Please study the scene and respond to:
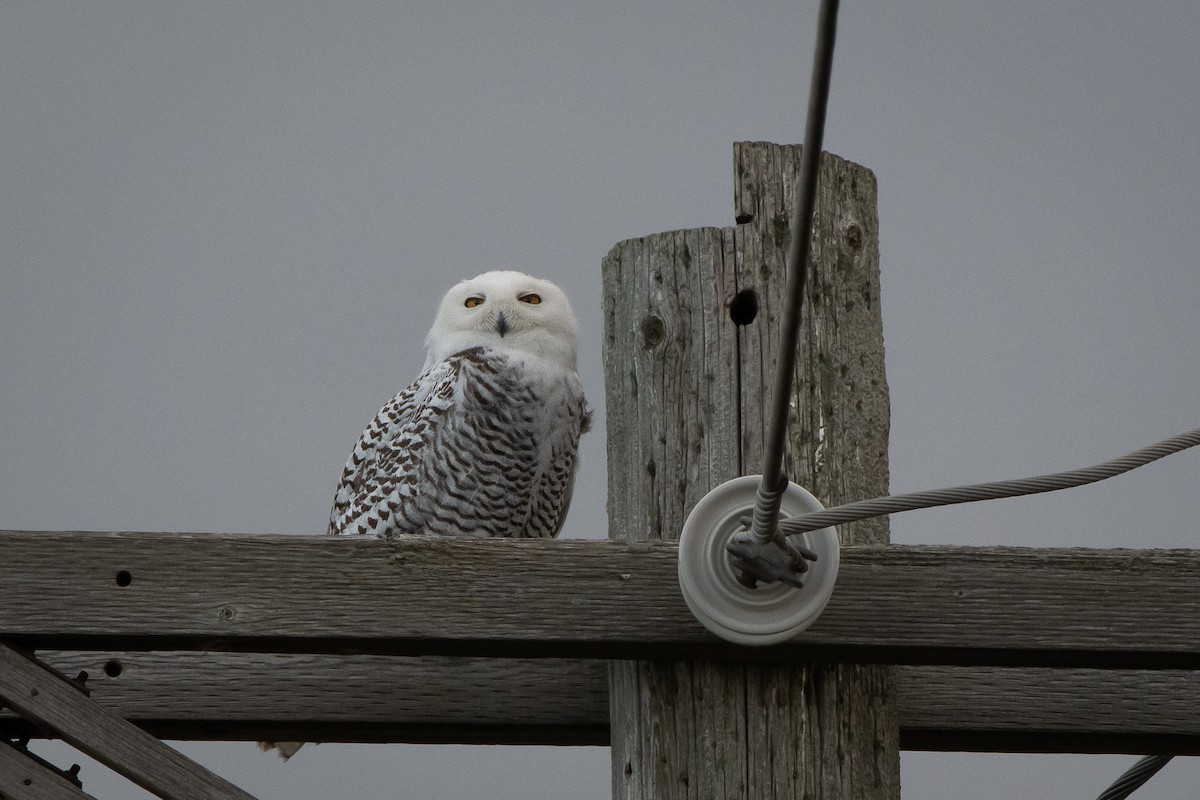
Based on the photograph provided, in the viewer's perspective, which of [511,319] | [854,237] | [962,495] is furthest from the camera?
[511,319]

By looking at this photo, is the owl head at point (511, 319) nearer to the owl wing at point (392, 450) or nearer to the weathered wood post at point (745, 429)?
the owl wing at point (392, 450)

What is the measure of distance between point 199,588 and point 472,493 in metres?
2.21

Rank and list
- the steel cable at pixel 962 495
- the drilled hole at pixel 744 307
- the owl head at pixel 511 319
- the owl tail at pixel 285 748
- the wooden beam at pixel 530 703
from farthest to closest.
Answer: the owl head at pixel 511 319
the owl tail at pixel 285 748
the wooden beam at pixel 530 703
the drilled hole at pixel 744 307
the steel cable at pixel 962 495

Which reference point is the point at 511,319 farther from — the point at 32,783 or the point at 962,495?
the point at 962,495

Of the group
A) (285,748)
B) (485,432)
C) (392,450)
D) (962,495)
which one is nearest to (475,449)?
(485,432)

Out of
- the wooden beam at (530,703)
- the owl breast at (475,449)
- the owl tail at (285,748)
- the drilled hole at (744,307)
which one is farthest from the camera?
the owl breast at (475,449)

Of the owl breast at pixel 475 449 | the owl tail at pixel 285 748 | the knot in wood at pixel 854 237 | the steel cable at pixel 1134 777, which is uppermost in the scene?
the owl breast at pixel 475 449

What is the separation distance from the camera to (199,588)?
2.07m

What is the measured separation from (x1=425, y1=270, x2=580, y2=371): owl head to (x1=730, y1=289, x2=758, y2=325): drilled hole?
6.92 feet

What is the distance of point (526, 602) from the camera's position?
2068 mm

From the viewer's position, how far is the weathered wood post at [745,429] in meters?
2.06

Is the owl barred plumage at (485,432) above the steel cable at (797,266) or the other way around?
above

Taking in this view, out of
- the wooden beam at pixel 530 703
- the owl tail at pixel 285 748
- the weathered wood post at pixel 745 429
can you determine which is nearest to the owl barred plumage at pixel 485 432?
the owl tail at pixel 285 748

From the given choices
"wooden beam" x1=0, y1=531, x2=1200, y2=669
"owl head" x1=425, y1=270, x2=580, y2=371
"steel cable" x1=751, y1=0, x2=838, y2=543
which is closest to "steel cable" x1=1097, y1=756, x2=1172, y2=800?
"wooden beam" x1=0, y1=531, x2=1200, y2=669
